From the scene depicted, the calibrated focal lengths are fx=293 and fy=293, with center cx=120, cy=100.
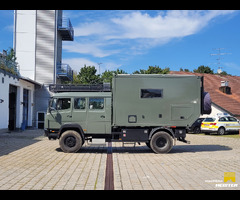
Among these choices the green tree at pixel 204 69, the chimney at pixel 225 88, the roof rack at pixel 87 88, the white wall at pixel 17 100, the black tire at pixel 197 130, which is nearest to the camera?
the roof rack at pixel 87 88

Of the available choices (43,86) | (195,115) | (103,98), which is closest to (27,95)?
(43,86)

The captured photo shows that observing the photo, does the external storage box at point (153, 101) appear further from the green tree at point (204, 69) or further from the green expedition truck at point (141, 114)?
the green tree at point (204, 69)

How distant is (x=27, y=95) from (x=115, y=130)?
1915 cm

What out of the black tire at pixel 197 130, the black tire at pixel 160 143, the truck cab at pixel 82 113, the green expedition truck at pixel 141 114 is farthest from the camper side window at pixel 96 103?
the black tire at pixel 197 130

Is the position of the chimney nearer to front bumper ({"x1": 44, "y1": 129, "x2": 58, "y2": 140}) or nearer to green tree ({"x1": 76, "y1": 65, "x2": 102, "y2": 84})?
green tree ({"x1": 76, "y1": 65, "x2": 102, "y2": 84})

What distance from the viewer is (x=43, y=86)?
31.6 meters

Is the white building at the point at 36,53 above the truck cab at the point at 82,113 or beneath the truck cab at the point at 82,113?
above

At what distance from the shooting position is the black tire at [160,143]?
1220 cm

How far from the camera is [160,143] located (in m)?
12.3

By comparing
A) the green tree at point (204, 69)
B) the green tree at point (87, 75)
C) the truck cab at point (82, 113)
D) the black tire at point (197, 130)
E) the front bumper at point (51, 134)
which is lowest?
the black tire at point (197, 130)

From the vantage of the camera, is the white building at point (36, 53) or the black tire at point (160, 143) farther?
the white building at point (36, 53)

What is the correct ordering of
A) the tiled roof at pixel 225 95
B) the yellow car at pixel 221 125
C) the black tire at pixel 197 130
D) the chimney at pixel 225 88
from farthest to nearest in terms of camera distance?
1. the chimney at pixel 225 88
2. the tiled roof at pixel 225 95
3. the black tire at pixel 197 130
4. the yellow car at pixel 221 125
